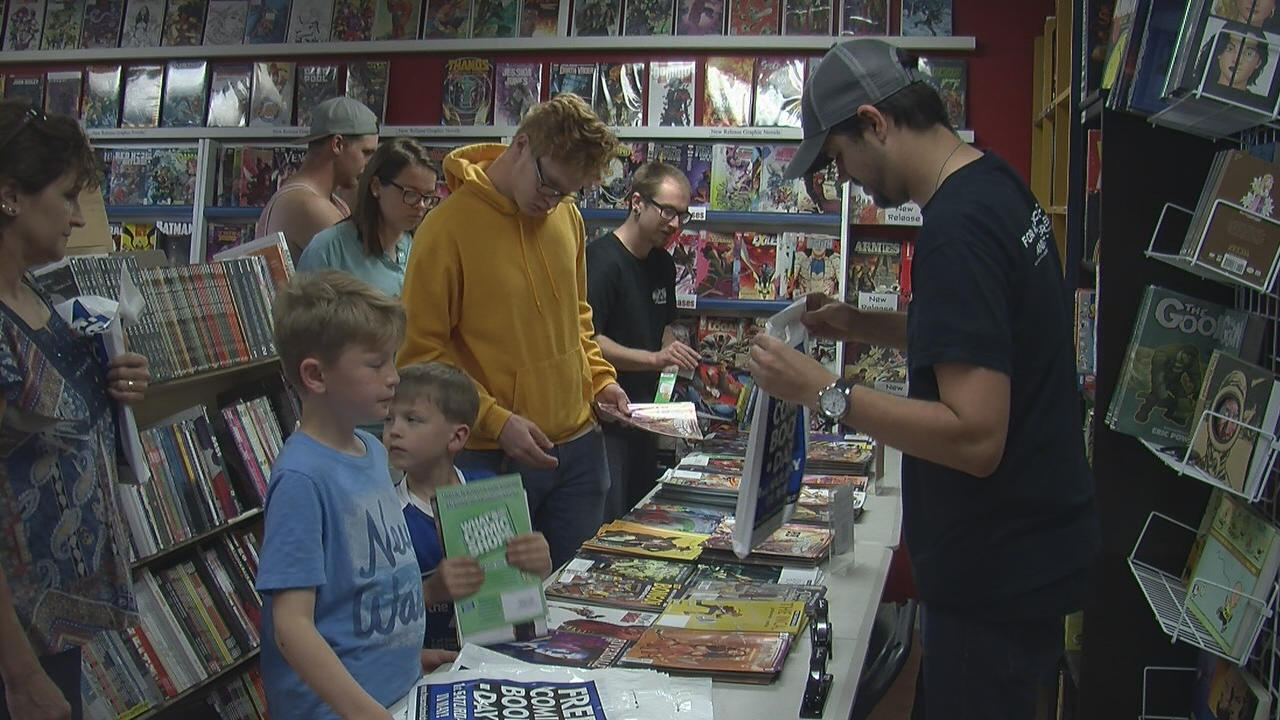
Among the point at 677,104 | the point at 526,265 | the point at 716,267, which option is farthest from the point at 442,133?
the point at 526,265

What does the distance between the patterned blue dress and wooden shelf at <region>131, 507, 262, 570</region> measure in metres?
0.69

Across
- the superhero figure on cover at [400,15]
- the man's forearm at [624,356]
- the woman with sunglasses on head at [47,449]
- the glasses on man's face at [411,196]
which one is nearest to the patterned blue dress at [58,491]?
the woman with sunglasses on head at [47,449]

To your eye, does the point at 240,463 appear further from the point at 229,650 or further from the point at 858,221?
the point at 858,221

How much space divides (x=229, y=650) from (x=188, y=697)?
186mm

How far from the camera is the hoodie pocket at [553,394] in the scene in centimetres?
243

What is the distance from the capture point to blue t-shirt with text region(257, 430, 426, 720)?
1.42m

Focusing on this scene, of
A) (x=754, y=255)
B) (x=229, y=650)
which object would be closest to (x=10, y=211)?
(x=229, y=650)

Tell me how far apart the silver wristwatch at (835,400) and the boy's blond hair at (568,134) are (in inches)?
38.7

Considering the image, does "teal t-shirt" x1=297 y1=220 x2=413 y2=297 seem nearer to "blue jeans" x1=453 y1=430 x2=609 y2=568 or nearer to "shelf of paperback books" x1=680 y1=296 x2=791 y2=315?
"blue jeans" x1=453 y1=430 x2=609 y2=568

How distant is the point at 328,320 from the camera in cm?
154

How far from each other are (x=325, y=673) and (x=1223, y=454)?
180 cm

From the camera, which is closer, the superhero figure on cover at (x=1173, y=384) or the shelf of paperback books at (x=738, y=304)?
the superhero figure on cover at (x=1173, y=384)

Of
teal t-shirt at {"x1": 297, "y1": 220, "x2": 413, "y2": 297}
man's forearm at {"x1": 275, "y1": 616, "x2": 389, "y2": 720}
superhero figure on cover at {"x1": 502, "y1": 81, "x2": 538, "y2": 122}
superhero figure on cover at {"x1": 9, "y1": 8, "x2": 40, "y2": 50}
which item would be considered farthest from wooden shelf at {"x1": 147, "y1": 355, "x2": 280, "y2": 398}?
superhero figure on cover at {"x1": 9, "y1": 8, "x2": 40, "y2": 50}

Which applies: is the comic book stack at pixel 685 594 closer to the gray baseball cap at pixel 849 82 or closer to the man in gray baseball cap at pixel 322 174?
the gray baseball cap at pixel 849 82
